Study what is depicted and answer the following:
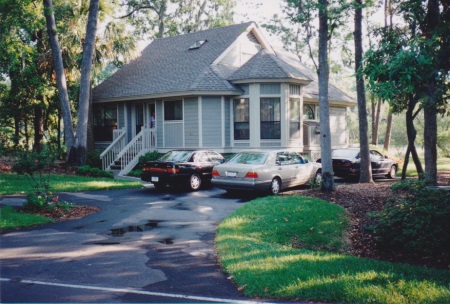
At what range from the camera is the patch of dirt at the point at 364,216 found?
6.93 m

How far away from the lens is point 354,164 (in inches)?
720

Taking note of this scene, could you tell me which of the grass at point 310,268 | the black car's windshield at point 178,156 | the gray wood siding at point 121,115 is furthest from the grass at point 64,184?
the grass at point 310,268

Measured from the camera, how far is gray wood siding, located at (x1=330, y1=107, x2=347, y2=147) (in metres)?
27.4

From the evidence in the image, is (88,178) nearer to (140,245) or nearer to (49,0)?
(49,0)

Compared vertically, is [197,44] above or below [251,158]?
above

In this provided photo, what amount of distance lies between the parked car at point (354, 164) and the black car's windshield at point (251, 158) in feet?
19.5

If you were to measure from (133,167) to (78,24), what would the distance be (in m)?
8.70

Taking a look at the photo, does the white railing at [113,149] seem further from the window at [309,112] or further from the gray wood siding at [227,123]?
the window at [309,112]

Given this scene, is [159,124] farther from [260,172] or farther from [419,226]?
[419,226]

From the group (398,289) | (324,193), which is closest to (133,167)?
(324,193)

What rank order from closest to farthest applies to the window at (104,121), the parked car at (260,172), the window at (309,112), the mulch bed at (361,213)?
the mulch bed at (361,213)
the parked car at (260,172)
the window at (309,112)
the window at (104,121)

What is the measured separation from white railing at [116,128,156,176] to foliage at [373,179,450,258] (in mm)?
15731

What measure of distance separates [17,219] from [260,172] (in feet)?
23.7

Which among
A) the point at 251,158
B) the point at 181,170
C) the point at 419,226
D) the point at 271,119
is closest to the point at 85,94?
Result: the point at 181,170
